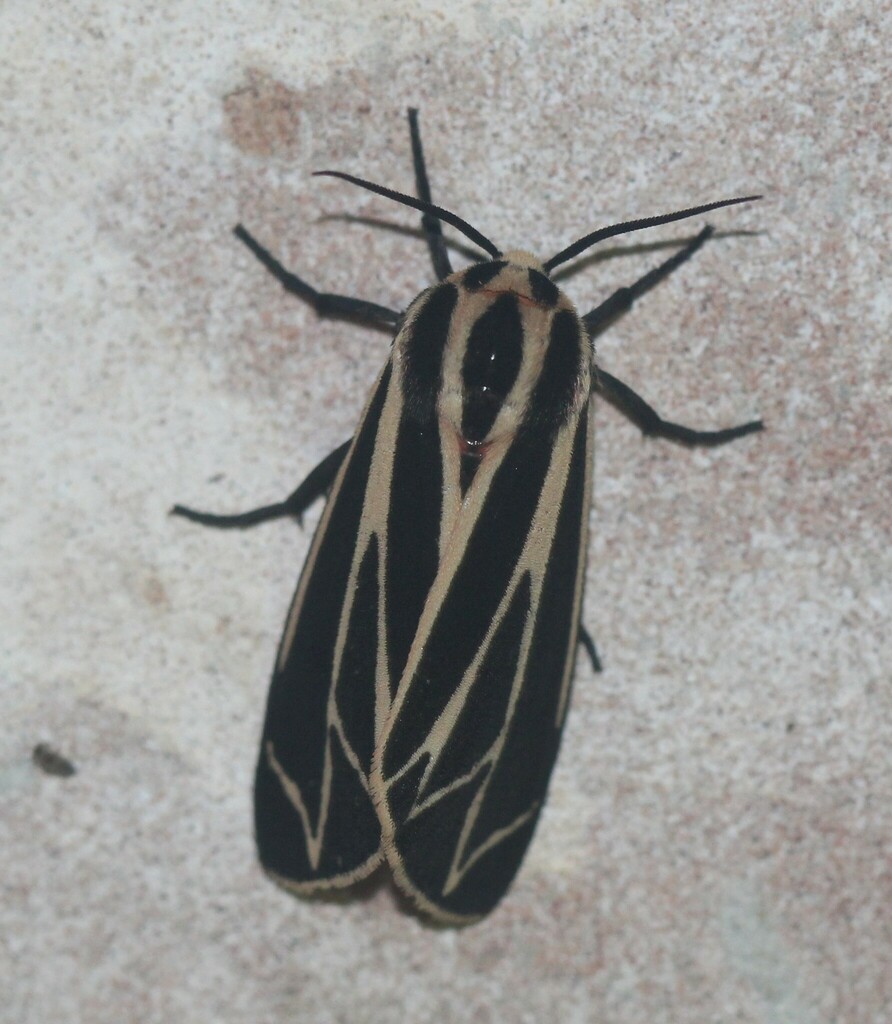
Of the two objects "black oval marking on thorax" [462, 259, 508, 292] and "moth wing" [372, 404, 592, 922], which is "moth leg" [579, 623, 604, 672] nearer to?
"moth wing" [372, 404, 592, 922]

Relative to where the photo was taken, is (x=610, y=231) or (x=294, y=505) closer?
(x=610, y=231)

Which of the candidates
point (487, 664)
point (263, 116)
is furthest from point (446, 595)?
point (263, 116)

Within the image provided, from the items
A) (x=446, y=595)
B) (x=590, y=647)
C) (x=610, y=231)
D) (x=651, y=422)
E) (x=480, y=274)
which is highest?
(x=610, y=231)

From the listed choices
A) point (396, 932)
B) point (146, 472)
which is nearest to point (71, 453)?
point (146, 472)

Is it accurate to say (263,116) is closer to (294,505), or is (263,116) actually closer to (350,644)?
(294,505)

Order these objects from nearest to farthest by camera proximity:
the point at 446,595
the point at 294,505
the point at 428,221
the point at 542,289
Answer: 1. the point at 446,595
2. the point at 542,289
3. the point at 428,221
4. the point at 294,505
